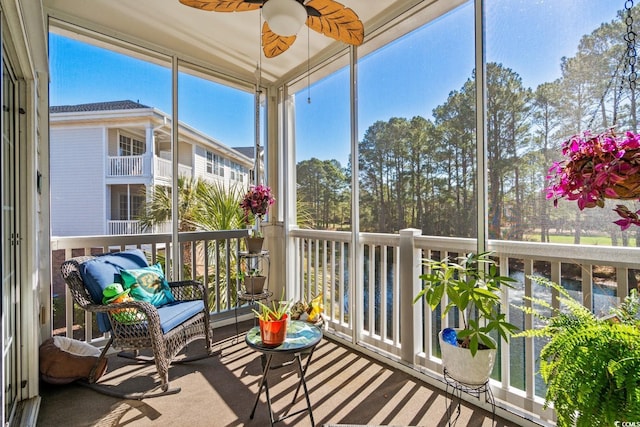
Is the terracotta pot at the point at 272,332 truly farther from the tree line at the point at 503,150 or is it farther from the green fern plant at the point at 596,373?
the tree line at the point at 503,150

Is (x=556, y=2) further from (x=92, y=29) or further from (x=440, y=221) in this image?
(x=92, y=29)

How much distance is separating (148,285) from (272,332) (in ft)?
4.28

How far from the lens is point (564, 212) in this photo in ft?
5.88

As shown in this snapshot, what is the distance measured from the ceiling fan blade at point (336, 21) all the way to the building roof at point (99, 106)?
1.99 meters

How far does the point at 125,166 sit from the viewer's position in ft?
9.53

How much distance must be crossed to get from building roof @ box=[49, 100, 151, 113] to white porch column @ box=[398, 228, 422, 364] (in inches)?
104

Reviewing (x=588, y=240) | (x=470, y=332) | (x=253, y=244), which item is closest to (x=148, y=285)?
(x=253, y=244)

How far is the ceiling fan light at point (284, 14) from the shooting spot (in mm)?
1544

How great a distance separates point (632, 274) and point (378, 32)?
234cm

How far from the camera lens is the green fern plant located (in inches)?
36.4

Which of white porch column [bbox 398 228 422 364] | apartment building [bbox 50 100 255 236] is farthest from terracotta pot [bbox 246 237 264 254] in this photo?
white porch column [bbox 398 228 422 364]

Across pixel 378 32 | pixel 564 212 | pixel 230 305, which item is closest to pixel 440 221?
pixel 564 212

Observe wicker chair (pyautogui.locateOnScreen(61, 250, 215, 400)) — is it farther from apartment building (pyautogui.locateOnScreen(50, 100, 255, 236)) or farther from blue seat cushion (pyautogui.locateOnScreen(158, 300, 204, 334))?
apartment building (pyautogui.locateOnScreen(50, 100, 255, 236))

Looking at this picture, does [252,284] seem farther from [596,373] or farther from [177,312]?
[596,373]
